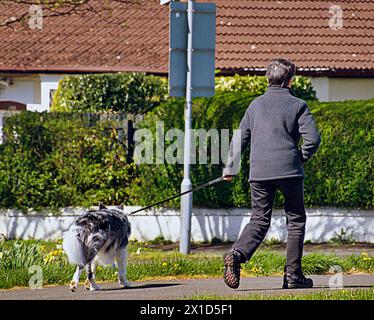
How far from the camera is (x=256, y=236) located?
10.9m

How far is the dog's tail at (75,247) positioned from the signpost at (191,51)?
19.2ft

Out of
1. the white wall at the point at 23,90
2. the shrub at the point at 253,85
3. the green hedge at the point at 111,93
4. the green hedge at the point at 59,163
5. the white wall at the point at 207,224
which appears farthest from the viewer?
the white wall at the point at 23,90

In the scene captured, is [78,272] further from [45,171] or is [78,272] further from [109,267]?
[45,171]

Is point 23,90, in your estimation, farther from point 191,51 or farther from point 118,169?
point 191,51

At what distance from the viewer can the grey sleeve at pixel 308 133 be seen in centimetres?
1060

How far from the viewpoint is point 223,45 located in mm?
27156

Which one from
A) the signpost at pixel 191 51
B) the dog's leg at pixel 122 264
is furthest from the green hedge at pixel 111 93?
the dog's leg at pixel 122 264

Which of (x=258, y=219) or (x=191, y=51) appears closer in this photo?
(x=258, y=219)

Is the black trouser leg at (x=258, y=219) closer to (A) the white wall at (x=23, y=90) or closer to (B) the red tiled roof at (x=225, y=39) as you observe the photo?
(B) the red tiled roof at (x=225, y=39)

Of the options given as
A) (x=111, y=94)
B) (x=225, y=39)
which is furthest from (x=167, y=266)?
(x=225, y=39)

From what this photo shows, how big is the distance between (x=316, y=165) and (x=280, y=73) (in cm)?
726

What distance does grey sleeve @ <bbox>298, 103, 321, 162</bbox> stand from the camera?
10.6 metres
